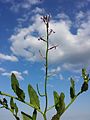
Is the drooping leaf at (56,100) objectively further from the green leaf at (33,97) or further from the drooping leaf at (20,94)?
the drooping leaf at (20,94)

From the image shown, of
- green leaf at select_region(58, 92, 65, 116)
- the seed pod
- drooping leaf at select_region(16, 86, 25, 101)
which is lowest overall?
green leaf at select_region(58, 92, 65, 116)

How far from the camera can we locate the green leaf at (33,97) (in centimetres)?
303

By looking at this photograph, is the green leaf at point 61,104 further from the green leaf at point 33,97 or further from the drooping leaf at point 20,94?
the drooping leaf at point 20,94

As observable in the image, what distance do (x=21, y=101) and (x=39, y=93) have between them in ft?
0.90

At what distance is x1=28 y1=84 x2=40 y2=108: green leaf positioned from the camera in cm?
303

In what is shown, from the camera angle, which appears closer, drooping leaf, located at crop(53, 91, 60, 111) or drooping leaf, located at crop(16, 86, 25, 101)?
drooping leaf, located at crop(53, 91, 60, 111)

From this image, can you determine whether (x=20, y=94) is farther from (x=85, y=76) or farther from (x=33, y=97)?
(x=85, y=76)

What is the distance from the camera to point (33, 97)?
3062 mm

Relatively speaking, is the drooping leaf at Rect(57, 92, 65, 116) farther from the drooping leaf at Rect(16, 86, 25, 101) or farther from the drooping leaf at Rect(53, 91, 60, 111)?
the drooping leaf at Rect(16, 86, 25, 101)

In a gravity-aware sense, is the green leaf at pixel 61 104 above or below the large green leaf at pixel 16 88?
below

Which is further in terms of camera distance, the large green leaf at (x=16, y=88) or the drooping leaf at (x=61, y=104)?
the large green leaf at (x=16, y=88)

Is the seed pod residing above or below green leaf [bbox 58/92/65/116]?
above

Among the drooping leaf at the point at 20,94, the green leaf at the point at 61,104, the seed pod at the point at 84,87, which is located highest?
the seed pod at the point at 84,87

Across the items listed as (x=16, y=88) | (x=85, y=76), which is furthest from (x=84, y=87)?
(x=16, y=88)
